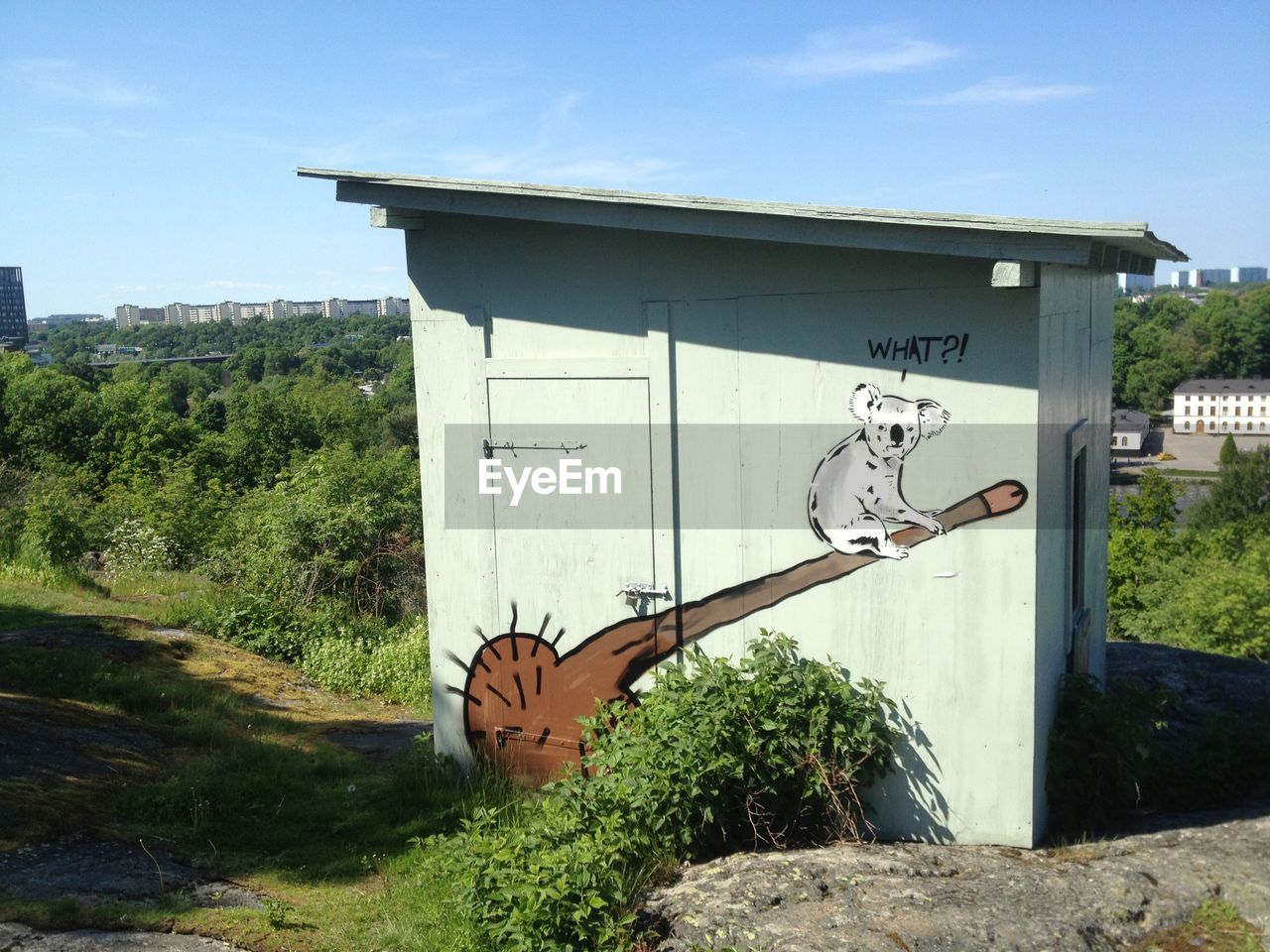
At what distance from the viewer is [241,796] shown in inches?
232

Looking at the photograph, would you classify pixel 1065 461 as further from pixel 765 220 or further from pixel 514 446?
pixel 514 446

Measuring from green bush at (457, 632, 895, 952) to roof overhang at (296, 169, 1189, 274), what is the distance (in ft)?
6.89

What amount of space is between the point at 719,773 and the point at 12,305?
409 feet

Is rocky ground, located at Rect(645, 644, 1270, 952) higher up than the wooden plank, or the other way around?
the wooden plank

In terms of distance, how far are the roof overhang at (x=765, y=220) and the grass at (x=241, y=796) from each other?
127 inches

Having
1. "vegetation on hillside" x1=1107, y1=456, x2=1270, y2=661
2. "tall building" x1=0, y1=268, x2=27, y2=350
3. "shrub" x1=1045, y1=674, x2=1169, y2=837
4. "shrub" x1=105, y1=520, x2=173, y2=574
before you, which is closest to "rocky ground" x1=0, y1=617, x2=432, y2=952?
"shrub" x1=1045, y1=674, x2=1169, y2=837

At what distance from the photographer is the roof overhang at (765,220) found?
437cm

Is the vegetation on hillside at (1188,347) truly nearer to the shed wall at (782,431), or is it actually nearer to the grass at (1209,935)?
the shed wall at (782,431)

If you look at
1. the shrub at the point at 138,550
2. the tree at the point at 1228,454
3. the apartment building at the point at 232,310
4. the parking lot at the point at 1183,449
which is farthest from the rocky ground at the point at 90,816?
the apartment building at the point at 232,310

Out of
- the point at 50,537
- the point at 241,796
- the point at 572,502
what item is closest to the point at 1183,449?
the point at 50,537

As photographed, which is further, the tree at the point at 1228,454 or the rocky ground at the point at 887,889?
the tree at the point at 1228,454

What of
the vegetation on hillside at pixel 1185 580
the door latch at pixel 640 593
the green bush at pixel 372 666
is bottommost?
the vegetation on hillside at pixel 1185 580

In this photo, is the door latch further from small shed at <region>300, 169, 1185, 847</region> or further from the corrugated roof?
the corrugated roof

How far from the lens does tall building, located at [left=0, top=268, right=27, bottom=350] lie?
103562 millimetres
